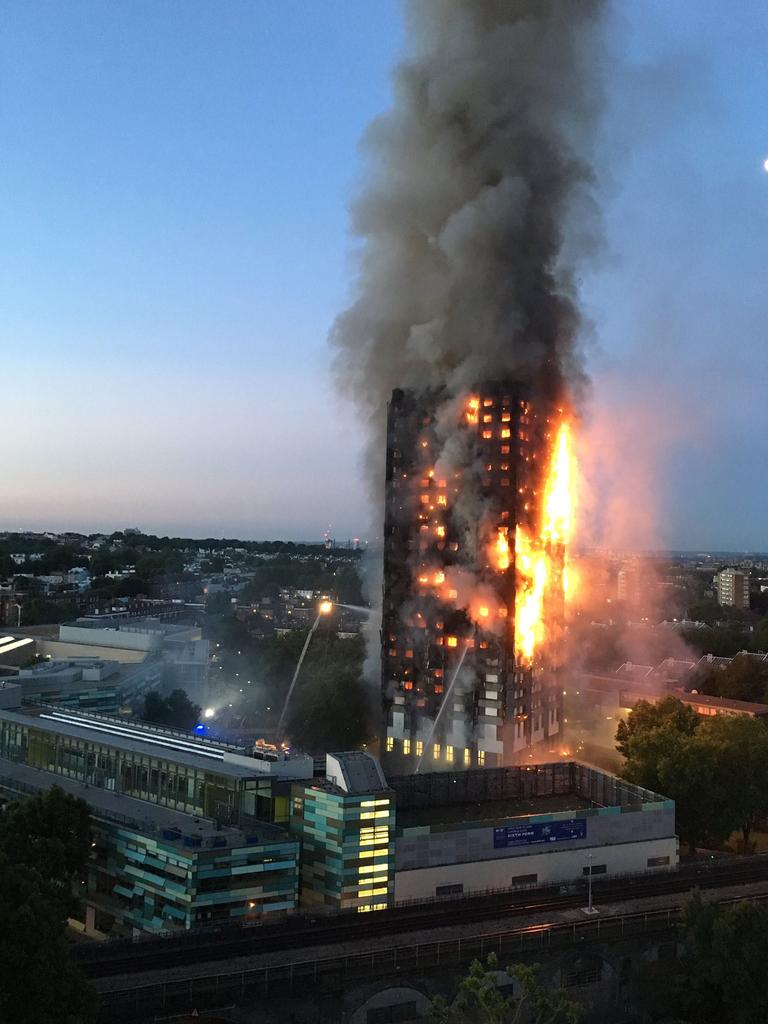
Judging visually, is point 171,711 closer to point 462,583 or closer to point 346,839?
point 462,583

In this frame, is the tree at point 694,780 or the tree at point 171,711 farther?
the tree at point 171,711

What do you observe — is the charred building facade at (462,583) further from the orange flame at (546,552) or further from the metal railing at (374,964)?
the metal railing at (374,964)

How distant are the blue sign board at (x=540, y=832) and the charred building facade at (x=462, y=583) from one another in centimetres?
2280

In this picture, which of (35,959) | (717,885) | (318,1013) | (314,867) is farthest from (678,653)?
(35,959)

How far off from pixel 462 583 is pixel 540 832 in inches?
1148

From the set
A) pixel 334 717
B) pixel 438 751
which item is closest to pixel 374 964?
pixel 438 751

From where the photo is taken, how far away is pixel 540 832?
48688mm

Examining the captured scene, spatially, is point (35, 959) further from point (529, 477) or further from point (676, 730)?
point (529, 477)

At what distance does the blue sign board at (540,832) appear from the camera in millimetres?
47750

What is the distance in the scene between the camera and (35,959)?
2786cm

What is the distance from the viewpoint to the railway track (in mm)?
36000

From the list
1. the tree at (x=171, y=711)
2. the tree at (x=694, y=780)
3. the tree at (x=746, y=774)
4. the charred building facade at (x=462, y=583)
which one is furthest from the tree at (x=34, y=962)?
the tree at (x=171, y=711)

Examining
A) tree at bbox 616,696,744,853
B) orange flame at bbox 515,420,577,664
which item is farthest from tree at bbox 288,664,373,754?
tree at bbox 616,696,744,853

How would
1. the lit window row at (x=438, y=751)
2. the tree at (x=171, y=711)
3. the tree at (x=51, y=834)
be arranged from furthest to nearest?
the tree at (x=171, y=711) < the lit window row at (x=438, y=751) < the tree at (x=51, y=834)
